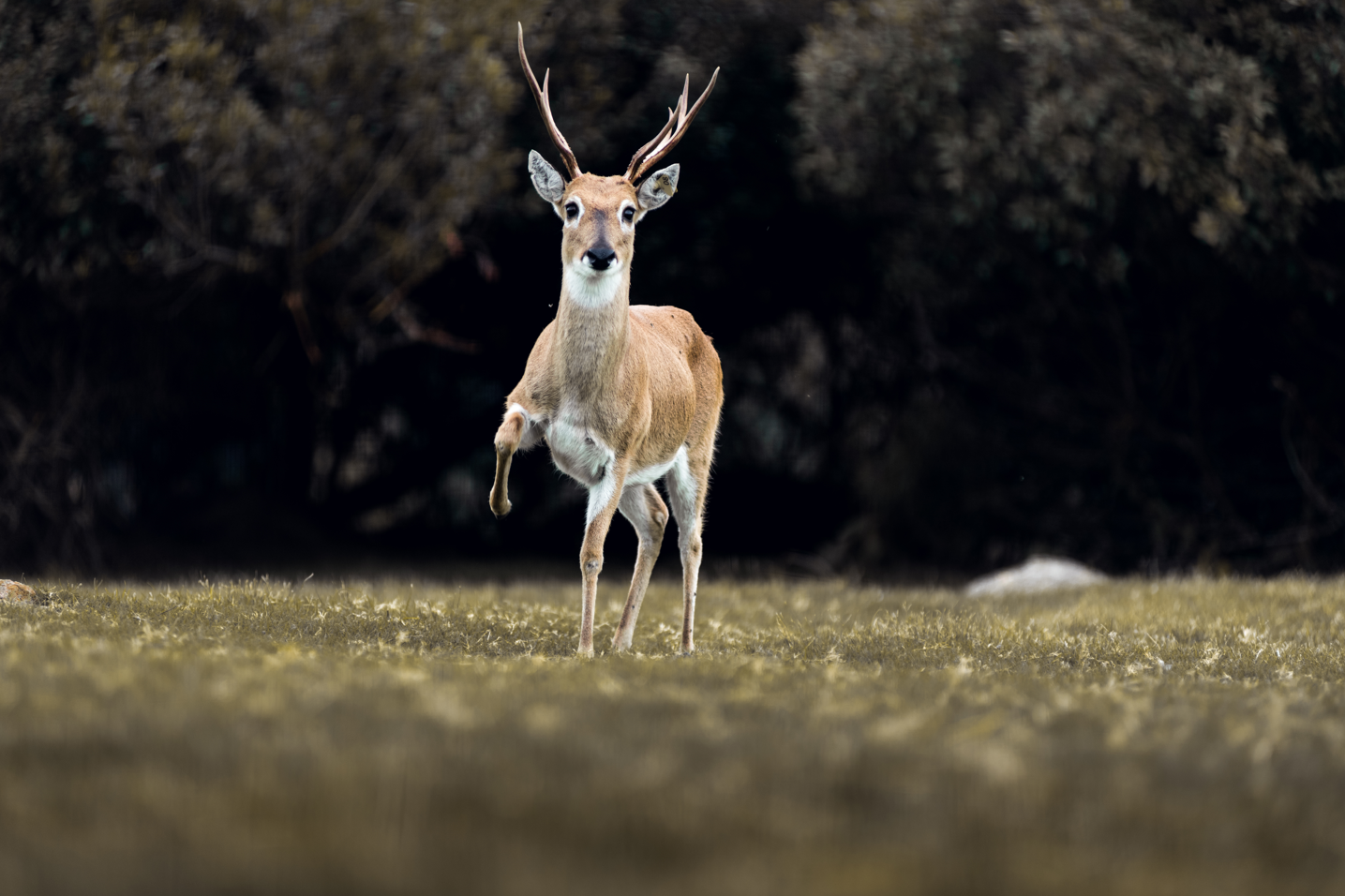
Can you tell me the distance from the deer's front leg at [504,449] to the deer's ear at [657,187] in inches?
63.6

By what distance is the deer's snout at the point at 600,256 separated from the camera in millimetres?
9594

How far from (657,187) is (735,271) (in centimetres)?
1248

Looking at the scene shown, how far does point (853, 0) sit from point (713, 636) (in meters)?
11.7

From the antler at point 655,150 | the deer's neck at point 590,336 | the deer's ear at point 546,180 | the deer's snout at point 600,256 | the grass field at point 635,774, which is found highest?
the antler at point 655,150

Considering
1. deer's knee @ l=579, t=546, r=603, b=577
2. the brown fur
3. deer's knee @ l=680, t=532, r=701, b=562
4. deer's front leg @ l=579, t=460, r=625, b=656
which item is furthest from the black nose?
deer's knee @ l=680, t=532, r=701, b=562

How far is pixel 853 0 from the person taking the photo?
20906mm

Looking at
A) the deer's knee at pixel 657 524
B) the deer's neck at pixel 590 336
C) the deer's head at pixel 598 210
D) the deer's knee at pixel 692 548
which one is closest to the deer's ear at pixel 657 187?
the deer's head at pixel 598 210

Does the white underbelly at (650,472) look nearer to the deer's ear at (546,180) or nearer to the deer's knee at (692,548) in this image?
the deer's knee at (692,548)

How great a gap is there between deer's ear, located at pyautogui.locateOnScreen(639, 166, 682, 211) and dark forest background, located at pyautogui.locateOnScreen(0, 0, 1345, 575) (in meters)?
7.89

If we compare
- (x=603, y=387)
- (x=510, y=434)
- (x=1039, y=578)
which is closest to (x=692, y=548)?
(x=603, y=387)

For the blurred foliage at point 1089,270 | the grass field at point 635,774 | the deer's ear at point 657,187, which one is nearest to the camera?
the grass field at point 635,774

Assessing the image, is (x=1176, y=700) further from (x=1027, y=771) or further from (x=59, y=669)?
(x=59, y=669)

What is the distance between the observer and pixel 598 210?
9812 mm

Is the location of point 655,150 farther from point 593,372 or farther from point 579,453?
point 579,453
